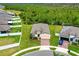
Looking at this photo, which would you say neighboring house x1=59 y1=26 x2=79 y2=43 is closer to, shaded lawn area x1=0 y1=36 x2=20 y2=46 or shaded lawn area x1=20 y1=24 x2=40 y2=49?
shaded lawn area x1=20 y1=24 x2=40 y2=49

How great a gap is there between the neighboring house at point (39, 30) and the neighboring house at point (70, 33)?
4.7 inches

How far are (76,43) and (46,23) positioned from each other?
28 cm

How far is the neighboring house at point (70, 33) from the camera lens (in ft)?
8.02

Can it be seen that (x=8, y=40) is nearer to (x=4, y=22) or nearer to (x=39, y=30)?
(x=4, y=22)

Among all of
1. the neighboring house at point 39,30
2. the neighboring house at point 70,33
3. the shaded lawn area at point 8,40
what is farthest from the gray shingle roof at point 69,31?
the shaded lawn area at point 8,40

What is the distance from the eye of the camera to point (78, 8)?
2.44 metres

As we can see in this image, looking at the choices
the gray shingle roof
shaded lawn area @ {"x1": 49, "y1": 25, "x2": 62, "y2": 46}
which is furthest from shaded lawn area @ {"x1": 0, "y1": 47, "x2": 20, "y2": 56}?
the gray shingle roof

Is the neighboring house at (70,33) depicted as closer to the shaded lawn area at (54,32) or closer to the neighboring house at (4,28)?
the shaded lawn area at (54,32)

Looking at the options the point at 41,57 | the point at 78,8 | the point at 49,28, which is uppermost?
the point at 78,8

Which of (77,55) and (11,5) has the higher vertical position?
(11,5)

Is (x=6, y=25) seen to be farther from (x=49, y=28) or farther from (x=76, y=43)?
(x=76, y=43)

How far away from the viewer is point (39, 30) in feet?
8.05

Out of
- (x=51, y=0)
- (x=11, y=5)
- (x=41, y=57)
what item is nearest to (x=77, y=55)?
(x=41, y=57)

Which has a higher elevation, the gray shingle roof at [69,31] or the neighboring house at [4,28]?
the neighboring house at [4,28]
